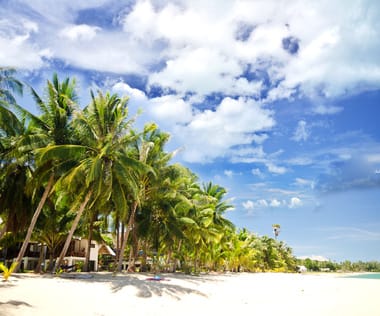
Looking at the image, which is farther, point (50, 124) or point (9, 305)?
point (50, 124)

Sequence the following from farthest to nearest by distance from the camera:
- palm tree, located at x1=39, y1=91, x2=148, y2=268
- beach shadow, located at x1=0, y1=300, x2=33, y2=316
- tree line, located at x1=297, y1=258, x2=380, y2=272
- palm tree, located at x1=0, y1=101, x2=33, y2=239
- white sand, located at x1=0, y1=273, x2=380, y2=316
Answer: tree line, located at x1=297, y1=258, x2=380, y2=272 < palm tree, located at x1=0, y1=101, x2=33, y2=239 < palm tree, located at x1=39, y1=91, x2=148, y2=268 < white sand, located at x1=0, y1=273, x2=380, y2=316 < beach shadow, located at x1=0, y1=300, x2=33, y2=316

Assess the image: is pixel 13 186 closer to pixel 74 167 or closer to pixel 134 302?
pixel 74 167

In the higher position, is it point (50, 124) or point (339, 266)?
point (50, 124)

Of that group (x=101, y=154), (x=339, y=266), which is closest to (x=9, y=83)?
(x=101, y=154)

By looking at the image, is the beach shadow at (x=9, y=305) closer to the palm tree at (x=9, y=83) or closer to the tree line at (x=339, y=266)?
the palm tree at (x=9, y=83)

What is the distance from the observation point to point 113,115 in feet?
59.5

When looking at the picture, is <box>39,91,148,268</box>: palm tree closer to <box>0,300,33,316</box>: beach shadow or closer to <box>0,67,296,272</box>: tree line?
<box>0,67,296,272</box>: tree line

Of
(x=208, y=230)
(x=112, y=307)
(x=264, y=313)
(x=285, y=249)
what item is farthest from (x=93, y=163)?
(x=285, y=249)

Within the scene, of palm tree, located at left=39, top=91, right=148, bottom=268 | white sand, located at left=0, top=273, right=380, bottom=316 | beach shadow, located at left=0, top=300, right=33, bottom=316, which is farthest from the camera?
palm tree, located at left=39, top=91, right=148, bottom=268

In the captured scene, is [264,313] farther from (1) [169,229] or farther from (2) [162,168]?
(1) [169,229]

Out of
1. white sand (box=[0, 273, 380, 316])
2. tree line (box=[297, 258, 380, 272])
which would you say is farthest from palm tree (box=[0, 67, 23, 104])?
tree line (box=[297, 258, 380, 272])

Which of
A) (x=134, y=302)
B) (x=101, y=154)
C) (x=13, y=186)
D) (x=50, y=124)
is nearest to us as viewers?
(x=134, y=302)

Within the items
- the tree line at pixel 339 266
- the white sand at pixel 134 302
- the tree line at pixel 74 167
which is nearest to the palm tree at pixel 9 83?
the tree line at pixel 74 167

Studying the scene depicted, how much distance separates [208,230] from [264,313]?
20.1m
